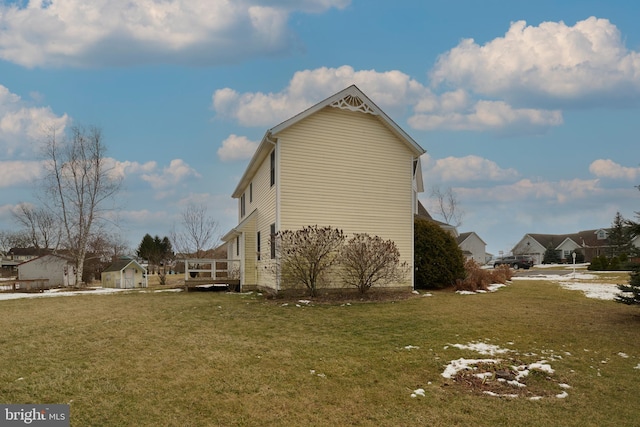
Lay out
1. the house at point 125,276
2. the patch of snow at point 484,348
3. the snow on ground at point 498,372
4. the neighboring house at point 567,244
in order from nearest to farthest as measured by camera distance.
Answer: the snow on ground at point 498,372 → the patch of snow at point 484,348 → the house at point 125,276 → the neighboring house at point 567,244

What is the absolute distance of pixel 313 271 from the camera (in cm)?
1479

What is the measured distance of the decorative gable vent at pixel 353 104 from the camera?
1652 cm

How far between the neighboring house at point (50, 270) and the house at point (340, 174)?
2117 centimetres

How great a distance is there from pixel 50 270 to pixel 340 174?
26.7 meters

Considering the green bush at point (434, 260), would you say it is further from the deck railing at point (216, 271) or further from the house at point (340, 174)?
the deck railing at point (216, 271)

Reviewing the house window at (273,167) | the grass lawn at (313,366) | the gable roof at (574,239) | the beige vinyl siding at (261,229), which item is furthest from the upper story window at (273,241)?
the gable roof at (574,239)

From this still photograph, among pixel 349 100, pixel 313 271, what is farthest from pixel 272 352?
pixel 349 100

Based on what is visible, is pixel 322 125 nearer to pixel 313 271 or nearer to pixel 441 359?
pixel 313 271

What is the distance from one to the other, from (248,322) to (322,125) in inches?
336

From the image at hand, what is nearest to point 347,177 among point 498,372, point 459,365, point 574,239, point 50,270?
point 459,365

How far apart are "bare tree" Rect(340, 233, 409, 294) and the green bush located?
3.15 meters

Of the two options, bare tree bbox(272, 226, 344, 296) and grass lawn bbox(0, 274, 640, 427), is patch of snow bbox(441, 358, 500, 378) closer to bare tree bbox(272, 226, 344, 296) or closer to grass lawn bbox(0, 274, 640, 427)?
grass lawn bbox(0, 274, 640, 427)

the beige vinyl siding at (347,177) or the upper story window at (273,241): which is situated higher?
the beige vinyl siding at (347,177)

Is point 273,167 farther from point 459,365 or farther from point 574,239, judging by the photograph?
point 574,239
